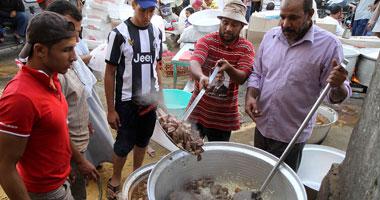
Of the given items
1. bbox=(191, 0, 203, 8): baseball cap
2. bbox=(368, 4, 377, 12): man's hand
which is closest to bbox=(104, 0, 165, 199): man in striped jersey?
bbox=(191, 0, 203, 8): baseball cap

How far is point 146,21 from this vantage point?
2.45m

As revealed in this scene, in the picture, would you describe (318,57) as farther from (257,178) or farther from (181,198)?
(181,198)

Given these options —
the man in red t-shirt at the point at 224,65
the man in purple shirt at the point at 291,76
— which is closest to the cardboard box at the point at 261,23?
the man in red t-shirt at the point at 224,65

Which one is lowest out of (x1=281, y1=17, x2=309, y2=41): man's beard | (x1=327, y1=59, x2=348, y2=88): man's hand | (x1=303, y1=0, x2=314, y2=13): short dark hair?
(x1=327, y1=59, x2=348, y2=88): man's hand

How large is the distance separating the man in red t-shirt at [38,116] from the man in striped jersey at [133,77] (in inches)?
29.8

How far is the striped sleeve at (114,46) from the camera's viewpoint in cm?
232

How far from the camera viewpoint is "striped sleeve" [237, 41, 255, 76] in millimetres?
2468

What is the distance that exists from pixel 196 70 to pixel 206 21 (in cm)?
426

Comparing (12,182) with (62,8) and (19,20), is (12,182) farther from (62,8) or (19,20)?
(19,20)

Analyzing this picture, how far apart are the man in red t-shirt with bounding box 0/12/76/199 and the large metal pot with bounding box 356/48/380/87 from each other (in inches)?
230

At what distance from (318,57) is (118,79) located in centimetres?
183

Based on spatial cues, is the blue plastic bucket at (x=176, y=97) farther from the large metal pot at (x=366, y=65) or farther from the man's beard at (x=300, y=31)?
the large metal pot at (x=366, y=65)

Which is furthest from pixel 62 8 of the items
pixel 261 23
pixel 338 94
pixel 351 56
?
pixel 351 56

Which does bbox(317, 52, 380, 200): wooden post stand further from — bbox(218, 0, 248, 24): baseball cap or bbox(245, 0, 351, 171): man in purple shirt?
bbox(218, 0, 248, 24): baseball cap
